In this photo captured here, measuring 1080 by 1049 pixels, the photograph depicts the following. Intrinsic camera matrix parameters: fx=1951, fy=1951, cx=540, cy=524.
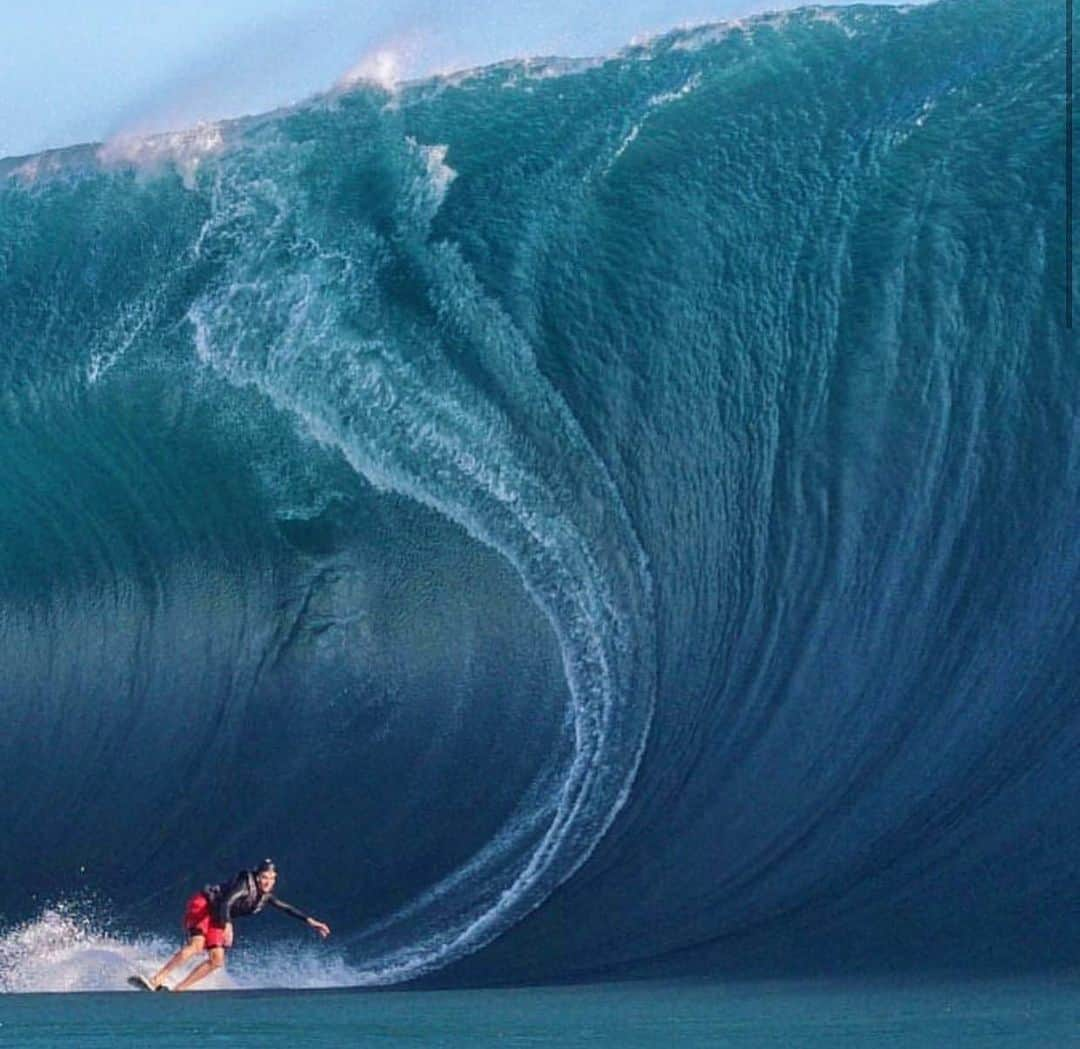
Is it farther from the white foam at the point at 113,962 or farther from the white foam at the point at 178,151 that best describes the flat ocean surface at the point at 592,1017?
the white foam at the point at 178,151

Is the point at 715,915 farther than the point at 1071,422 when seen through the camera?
No

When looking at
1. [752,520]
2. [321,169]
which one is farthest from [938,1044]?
[321,169]

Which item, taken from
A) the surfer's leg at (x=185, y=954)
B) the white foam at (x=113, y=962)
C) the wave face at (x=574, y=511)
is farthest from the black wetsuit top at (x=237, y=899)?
the wave face at (x=574, y=511)

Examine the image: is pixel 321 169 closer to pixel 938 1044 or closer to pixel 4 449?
pixel 4 449

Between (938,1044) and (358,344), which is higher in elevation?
(358,344)

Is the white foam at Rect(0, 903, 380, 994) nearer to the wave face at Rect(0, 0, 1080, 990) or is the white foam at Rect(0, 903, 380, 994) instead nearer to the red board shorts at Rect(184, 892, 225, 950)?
the wave face at Rect(0, 0, 1080, 990)

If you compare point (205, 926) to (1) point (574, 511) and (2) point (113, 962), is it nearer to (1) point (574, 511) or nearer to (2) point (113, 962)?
(2) point (113, 962)
